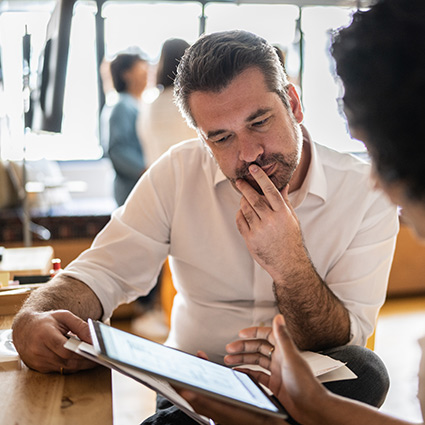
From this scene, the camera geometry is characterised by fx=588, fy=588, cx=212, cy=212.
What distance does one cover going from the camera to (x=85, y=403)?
926mm

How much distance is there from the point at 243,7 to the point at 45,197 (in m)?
2.92

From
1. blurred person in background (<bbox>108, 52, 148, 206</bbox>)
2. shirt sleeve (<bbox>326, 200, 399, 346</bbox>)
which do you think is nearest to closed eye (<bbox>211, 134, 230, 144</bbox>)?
shirt sleeve (<bbox>326, 200, 399, 346</bbox>)

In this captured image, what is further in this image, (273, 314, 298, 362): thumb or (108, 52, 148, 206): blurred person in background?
(108, 52, 148, 206): blurred person in background

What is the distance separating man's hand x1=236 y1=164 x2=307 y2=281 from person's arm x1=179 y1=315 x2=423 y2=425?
45cm

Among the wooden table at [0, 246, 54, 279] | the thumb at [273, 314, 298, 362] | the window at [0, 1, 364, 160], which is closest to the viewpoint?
the thumb at [273, 314, 298, 362]

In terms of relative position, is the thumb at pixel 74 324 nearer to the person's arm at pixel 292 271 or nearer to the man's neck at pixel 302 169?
the person's arm at pixel 292 271

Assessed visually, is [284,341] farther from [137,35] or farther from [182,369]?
[137,35]

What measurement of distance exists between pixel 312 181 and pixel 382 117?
2.45 feet

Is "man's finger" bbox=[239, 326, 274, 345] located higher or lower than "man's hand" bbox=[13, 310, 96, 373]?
lower

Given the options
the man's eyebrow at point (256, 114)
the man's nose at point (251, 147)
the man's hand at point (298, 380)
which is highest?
the man's eyebrow at point (256, 114)

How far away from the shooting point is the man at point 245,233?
129cm

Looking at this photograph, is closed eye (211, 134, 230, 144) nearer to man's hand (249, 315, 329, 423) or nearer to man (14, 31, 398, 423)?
man (14, 31, 398, 423)

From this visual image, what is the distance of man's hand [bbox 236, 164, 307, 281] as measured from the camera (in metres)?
1.28

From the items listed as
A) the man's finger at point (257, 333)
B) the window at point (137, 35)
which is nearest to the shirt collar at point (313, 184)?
the man's finger at point (257, 333)
